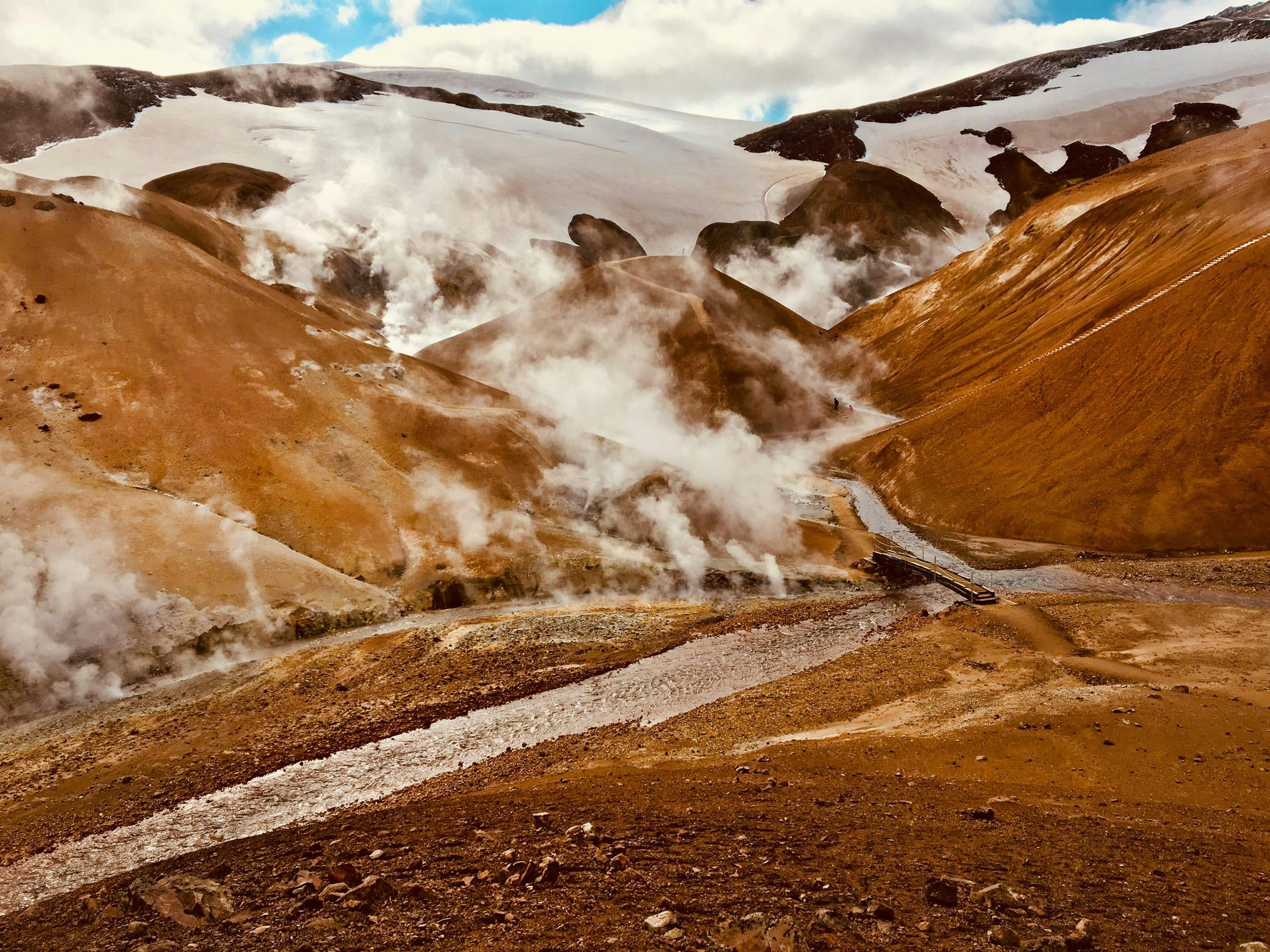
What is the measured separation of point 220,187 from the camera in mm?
136750

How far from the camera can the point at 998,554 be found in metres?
51.4

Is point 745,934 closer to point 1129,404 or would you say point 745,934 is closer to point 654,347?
point 1129,404

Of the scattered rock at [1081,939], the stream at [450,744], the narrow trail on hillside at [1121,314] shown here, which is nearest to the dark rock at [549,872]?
the scattered rock at [1081,939]

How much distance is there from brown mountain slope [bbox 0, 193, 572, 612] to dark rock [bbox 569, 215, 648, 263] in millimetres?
120315

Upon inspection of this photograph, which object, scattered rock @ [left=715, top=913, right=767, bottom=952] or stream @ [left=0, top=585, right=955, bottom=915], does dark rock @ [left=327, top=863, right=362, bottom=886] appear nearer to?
scattered rock @ [left=715, top=913, right=767, bottom=952]

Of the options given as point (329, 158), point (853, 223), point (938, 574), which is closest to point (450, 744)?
point (938, 574)

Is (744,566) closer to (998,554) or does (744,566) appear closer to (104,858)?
(998,554)

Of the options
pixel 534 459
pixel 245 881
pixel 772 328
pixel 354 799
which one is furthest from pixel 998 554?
pixel 772 328

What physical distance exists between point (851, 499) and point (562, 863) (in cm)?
6032

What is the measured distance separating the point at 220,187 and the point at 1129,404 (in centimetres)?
14917

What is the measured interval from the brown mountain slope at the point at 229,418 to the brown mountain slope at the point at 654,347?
34450mm

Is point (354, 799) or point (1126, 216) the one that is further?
point (1126, 216)

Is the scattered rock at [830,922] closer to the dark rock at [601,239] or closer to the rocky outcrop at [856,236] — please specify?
the rocky outcrop at [856,236]

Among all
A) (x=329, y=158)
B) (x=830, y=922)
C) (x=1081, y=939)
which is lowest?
(x=830, y=922)
